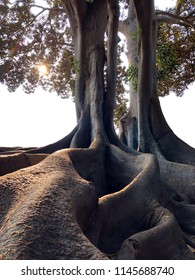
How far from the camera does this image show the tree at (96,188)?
6.65 feet

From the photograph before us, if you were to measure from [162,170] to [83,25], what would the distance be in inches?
133

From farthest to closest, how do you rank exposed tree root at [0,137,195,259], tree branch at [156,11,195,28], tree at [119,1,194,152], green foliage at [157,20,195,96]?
green foliage at [157,20,195,96] < tree branch at [156,11,195,28] < tree at [119,1,194,152] < exposed tree root at [0,137,195,259]

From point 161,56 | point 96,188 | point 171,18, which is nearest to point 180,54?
point 171,18

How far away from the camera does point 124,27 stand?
9430 millimetres

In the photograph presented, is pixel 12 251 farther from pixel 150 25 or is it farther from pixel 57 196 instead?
pixel 150 25

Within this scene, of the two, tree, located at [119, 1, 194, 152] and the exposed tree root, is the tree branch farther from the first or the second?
the exposed tree root

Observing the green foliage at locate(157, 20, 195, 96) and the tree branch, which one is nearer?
the tree branch

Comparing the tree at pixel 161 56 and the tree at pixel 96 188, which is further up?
the tree at pixel 161 56

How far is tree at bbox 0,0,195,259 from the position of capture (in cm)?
→ 203

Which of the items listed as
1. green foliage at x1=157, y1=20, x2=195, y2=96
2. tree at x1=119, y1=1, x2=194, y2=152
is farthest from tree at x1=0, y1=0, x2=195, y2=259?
green foliage at x1=157, y1=20, x2=195, y2=96

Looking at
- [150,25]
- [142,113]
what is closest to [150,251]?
[142,113]

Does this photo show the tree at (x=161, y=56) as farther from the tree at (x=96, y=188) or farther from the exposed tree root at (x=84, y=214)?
the exposed tree root at (x=84, y=214)

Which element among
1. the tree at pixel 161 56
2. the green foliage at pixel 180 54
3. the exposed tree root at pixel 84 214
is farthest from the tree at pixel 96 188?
the green foliage at pixel 180 54

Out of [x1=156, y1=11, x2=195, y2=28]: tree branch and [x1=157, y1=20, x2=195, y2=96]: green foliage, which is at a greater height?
[x1=156, y1=11, x2=195, y2=28]: tree branch
